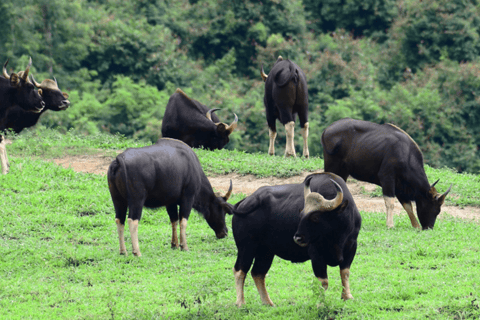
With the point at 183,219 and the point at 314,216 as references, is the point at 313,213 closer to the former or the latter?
the point at 314,216

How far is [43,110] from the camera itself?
1555cm

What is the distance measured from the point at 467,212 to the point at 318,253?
6821 mm

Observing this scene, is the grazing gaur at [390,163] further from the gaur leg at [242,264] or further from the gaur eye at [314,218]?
the gaur eye at [314,218]

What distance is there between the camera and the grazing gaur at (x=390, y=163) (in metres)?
11.4

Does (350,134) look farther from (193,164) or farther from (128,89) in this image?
(128,89)

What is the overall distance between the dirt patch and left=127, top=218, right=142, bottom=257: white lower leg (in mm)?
3949

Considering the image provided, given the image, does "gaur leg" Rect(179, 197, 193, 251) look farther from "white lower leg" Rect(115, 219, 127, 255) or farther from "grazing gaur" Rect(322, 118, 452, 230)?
"grazing gaur" Rect(322, 118, 452, 230)

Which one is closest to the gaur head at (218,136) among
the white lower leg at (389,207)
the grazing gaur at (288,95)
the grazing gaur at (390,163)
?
the grazing gaur at (288,95)

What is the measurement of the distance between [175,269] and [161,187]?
1.29m

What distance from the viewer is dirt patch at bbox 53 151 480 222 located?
43.0 feet

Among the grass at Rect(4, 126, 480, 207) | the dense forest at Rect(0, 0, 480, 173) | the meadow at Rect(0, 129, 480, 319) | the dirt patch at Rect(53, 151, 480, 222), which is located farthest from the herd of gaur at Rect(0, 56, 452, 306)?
the dense forest at Rect(0, 0, 480, 173)

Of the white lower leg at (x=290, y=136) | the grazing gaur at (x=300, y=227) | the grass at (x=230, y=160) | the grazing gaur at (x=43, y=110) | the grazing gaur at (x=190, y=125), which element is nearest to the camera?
the grazing gaur at (x=300, y=227)

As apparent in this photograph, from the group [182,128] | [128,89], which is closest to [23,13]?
[128,89]

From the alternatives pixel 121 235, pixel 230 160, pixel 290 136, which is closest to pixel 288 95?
pixel 290 136
